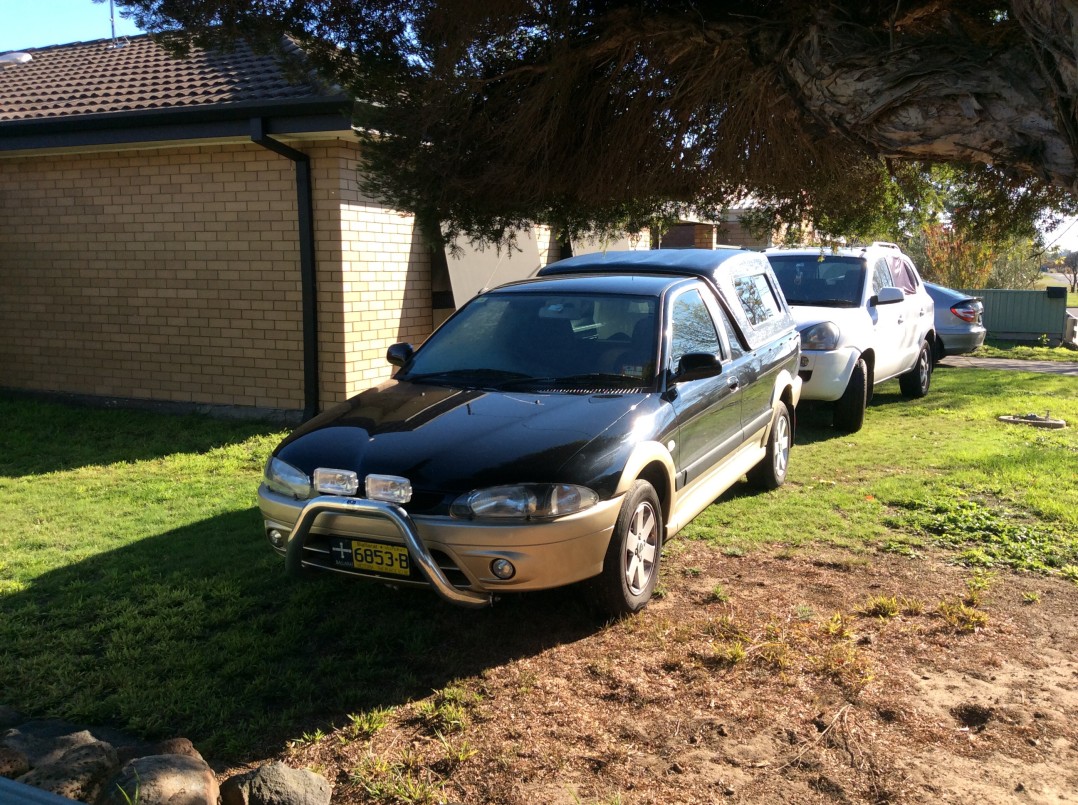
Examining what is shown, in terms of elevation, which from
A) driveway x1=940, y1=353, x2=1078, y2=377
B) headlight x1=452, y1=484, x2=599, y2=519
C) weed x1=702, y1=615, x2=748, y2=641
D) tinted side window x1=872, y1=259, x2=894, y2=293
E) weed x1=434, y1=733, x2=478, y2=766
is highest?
tinted side window x1=872, y1=259, x2=894, y2=293

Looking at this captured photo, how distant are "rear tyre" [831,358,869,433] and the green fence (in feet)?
42.1

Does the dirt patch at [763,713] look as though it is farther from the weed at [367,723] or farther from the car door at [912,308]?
the car door at [912,308]

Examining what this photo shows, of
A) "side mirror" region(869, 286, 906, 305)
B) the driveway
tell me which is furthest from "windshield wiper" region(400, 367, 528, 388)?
the driveway

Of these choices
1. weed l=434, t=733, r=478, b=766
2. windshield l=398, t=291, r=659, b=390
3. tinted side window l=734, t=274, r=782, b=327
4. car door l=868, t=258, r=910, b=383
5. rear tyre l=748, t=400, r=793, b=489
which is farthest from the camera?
car door l=868, t=258, r=910, b=383

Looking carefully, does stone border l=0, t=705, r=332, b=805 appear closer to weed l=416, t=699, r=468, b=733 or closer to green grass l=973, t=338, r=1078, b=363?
weed l=416, t=699, r=468, b=733

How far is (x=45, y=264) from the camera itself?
38.5ft

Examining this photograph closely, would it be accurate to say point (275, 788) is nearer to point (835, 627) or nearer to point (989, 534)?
point (835, 627)

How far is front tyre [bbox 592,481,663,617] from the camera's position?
4.67 m

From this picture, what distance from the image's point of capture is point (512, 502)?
437 cm

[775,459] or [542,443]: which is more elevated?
[542,443]

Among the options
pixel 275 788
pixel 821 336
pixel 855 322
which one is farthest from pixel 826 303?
pixel 275 788

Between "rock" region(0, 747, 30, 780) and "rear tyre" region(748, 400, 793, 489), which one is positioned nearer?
"rock" region(0, 747, 30, 780)

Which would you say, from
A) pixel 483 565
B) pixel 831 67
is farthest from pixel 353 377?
pixel 831 67

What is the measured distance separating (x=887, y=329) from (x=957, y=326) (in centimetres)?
616
